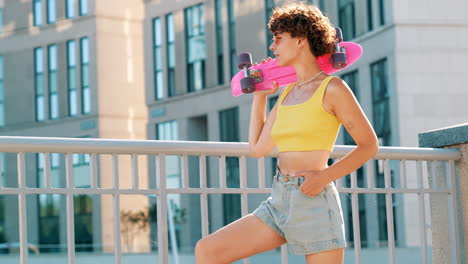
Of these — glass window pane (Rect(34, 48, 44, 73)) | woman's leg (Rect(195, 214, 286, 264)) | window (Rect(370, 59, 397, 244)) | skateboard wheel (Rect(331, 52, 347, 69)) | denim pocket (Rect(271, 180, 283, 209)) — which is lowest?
woman's leg (Rect(195, 214, 286, 264))

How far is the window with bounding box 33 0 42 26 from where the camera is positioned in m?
51.4

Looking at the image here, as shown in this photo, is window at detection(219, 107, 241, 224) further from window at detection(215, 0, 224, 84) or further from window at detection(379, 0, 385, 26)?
window at detection(379, 0, 385, 26)

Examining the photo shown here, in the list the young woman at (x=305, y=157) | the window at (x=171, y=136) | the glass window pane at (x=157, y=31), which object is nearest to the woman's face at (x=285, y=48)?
the young woman at (x=305, y=157)

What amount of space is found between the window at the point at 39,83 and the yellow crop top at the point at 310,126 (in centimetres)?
4703

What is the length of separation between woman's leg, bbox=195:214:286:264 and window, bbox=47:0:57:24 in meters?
47.9

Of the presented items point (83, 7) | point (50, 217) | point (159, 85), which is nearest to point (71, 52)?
point (83, 7)

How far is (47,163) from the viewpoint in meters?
4.88

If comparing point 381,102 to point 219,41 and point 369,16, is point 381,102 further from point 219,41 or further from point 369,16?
point 219,41

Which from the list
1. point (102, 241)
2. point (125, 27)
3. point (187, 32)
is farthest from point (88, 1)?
point (102, 241)

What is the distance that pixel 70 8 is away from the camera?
50.6 m

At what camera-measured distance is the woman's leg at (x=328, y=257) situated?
13.1 feet

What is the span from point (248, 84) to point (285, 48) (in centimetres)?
39

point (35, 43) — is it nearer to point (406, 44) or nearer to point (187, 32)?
point (187, 32)

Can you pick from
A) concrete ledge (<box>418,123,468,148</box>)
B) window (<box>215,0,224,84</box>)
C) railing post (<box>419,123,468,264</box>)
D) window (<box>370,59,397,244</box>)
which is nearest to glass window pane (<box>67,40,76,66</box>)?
window (<box>215,0,224,84</box>)
